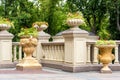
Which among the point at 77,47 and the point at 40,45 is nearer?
the point at 77,47

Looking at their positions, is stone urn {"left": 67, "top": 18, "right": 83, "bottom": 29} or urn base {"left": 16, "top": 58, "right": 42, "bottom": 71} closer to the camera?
stone urn {"left": 67, "top": 18, "right": 83, "bottom": 29}

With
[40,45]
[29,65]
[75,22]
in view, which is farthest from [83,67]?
[40,45]

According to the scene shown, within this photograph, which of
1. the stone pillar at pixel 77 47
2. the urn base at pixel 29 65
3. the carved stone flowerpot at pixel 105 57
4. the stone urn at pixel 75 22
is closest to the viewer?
the carved stone flowerpot at pixel 105 57

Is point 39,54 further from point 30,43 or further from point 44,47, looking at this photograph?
point 30,43

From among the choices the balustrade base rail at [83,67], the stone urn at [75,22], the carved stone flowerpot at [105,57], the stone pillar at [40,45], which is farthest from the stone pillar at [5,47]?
the carved stone flowerpot at [105,57]

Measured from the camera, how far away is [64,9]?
35250 mm

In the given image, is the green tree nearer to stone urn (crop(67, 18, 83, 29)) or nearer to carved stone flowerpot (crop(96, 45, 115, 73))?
stone urn (crop(67, 18, 83, 29))

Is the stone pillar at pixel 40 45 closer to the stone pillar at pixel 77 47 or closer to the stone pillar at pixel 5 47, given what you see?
the stone pillar at pixel 5 47

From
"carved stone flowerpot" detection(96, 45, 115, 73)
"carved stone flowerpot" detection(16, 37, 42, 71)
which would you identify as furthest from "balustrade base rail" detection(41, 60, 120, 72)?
"carved stone flowerpot" detection(16, 37, 42, 71)

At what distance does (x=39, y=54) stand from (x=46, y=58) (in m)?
0.49

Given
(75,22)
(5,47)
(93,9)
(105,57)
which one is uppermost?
(93,9)

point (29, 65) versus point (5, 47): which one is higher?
point (5, 47)

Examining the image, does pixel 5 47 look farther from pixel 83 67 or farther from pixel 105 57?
pixel 105 57

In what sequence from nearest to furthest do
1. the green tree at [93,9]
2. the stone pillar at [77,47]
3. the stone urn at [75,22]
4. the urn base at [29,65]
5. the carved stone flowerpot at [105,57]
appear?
the carved stone flowerpot at [105,57], the stone pillar at [77,47], the stone urn at [75,22], the urn base at [29,65], the green tree at [93,9]
